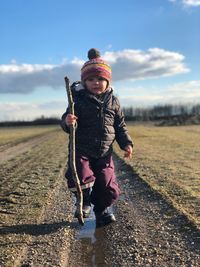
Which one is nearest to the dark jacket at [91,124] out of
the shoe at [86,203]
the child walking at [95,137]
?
the child walking at [95,137]

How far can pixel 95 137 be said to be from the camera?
6.79 meters

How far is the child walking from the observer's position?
6691 millimetres

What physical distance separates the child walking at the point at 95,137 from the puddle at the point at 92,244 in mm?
238

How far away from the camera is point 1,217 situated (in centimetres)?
694

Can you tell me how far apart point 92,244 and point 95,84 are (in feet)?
7.58

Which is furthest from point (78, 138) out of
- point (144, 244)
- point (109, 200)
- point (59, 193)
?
point (59, 193)

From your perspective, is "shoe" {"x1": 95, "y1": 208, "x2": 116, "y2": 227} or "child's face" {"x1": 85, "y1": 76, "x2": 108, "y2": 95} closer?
"shoe" {"x1": 95, "y1": 208, "x2": 116, "y2": 227}

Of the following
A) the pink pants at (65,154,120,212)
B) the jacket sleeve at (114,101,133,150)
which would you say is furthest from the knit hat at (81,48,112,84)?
the pink pants at (65,154,120,212)

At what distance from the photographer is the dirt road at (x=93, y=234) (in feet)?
16.5

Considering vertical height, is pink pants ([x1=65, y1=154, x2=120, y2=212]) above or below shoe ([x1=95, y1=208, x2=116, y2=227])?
above

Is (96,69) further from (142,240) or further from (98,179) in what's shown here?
(142,240)

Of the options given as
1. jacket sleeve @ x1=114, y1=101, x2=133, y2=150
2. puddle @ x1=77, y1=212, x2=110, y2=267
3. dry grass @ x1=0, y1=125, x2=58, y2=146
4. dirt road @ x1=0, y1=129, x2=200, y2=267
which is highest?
jacket sleeve @ x1=114, y1=101, x2=133, y2=150

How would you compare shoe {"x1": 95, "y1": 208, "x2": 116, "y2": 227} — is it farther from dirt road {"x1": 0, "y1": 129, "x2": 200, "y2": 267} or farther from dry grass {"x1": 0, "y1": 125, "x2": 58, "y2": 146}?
dry grass {"x1": 0, "y1": 125, "x2": 58, "y2": 146}

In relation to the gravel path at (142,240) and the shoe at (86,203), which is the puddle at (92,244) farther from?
the shoe at (86,203)
